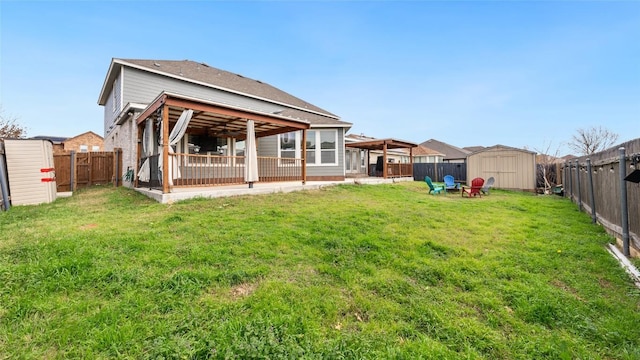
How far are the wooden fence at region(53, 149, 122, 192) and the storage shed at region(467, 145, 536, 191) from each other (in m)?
19.4

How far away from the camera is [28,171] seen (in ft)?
22.9

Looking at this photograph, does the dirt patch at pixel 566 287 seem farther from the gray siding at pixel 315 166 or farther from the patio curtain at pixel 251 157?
the gray siding at pixel 315 166

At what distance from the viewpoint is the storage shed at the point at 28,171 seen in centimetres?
673

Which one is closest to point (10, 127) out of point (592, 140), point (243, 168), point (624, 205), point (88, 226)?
point (243, 168)

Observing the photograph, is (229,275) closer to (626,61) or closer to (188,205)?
(188,205)

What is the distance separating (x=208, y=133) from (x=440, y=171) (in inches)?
638

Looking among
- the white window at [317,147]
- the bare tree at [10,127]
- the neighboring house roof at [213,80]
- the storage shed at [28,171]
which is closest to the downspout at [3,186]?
the storage shed at [28,171]

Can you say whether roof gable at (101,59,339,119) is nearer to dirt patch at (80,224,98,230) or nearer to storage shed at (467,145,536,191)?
dirt patch at (80,224,98,230)

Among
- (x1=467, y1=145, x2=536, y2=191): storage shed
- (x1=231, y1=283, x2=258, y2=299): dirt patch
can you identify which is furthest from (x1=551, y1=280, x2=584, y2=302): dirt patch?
(x1=467, y1=145, x2=536, y2=191): storage shed

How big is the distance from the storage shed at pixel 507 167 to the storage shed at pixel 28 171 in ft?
64.3

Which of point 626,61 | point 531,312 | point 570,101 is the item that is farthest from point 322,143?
point 570,101

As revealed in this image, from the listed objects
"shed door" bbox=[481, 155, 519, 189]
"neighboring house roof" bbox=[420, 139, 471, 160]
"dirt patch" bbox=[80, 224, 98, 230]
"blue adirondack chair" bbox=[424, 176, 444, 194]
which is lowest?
"dirt patch" bbox=[80, 224, 98, 230]

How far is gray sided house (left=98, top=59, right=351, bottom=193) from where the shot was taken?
829 cm

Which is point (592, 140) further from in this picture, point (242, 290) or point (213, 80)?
point (242, 290)
